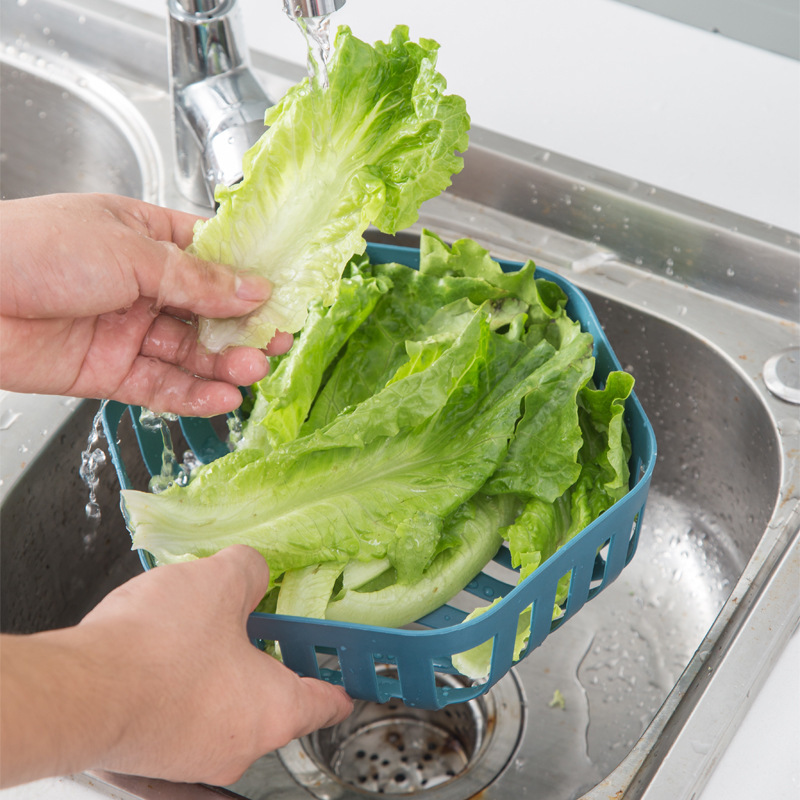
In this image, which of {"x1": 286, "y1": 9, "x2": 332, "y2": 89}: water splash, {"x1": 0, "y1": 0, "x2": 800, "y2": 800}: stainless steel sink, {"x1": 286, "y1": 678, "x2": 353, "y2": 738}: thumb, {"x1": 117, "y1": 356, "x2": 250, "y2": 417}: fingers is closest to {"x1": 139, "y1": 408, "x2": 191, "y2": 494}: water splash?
{"x1": 117, "y1": 356, "x2": 250, "y2": 417}: fingers

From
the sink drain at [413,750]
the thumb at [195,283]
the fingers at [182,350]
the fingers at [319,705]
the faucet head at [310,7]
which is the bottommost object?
the sink drain at [413,750]

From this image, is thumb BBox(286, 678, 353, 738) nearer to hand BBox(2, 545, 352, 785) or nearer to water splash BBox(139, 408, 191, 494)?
hand BBox(2, 545, 352, 785)

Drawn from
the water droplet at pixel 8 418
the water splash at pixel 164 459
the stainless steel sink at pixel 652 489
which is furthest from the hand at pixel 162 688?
the water droplet at pixel 8 418

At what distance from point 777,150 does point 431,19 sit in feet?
1.89

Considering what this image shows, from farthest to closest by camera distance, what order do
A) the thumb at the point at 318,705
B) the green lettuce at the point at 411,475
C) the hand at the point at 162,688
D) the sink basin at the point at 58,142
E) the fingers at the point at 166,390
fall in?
the sink basin at the point at 58,142, the fingers at the point at 166,390, the green lettuce at the point at 411,475, the thumb at the point at 318,705, the hand at the point at 162,688

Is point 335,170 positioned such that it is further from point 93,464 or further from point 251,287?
point 93,464

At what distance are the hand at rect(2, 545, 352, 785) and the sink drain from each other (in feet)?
1.08

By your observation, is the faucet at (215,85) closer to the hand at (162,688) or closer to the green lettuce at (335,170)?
the green lettuce at (335,170)

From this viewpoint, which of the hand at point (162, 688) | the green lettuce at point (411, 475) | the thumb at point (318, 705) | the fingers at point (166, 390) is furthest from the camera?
the fingers at point (166, 390)

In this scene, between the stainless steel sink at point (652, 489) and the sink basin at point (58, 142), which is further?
the sink basin at point (58, 142)

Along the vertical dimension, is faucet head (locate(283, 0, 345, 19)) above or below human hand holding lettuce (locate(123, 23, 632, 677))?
above

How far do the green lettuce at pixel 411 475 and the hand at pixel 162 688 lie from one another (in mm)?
87

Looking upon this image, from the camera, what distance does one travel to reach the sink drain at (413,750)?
3.40 feet

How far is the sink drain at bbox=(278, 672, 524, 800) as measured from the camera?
104cm
